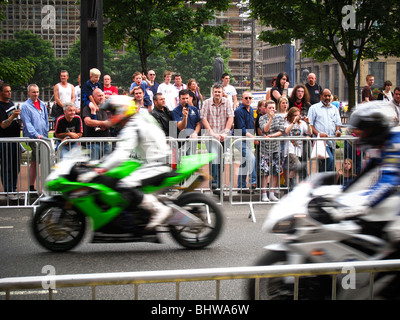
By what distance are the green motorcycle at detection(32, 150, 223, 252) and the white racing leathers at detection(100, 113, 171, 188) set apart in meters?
0.08

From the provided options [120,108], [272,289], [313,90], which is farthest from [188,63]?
[272,289]

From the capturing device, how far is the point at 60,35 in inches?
3546

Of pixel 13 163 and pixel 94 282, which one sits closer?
pixel 94 282

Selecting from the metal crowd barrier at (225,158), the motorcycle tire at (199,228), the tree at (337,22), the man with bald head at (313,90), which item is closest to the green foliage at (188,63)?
the tree at (337,22)

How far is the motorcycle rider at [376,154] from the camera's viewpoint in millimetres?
3824

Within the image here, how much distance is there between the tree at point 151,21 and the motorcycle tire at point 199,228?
1611cm

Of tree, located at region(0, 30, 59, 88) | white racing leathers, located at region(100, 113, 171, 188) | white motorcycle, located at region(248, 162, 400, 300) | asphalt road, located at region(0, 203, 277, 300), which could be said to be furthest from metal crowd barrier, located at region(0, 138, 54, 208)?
tree, located at region(0, 30, 59, 88)

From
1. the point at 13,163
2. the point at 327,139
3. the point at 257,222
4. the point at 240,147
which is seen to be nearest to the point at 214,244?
the point at 257,222

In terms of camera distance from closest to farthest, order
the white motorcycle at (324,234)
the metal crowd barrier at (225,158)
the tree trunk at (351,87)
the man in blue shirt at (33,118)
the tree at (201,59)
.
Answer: the white motorcycle at (324,234)
the metal crowd barrier at (225,158)
the man in blue shirt at (33,118)
the tree trunk at (351,87)
the tree at (201,59)

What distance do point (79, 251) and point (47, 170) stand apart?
9.22 feet

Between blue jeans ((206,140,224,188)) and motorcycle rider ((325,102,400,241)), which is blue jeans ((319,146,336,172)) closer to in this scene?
blue jeans ((206,140,224,188))

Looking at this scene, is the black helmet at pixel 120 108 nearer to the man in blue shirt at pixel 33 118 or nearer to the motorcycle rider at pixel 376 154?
the motorcycle rider at pixel 376 154
